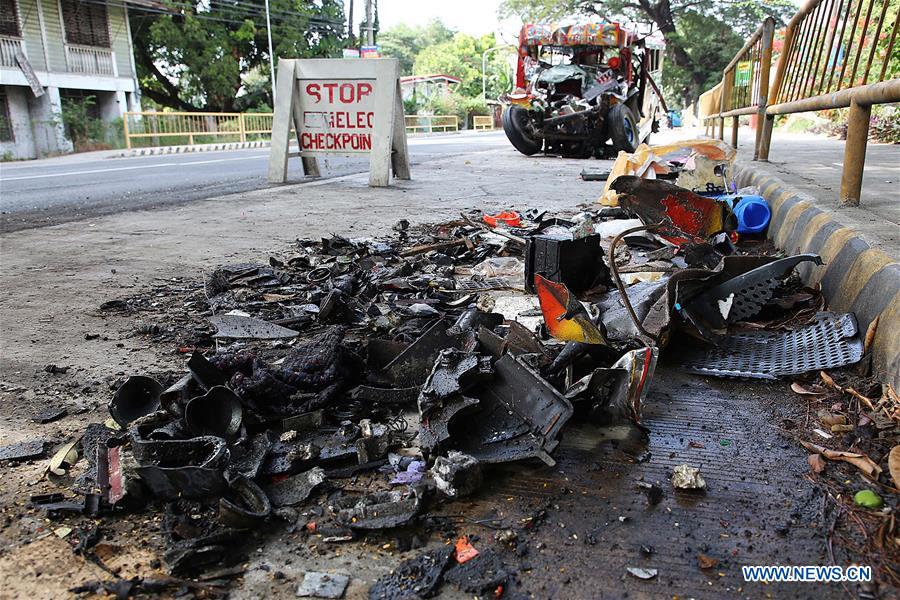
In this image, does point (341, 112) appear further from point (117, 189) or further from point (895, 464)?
point (895, 464)

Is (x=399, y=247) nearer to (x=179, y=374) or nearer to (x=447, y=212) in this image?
(x=447, y=212)

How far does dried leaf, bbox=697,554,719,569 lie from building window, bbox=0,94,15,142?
88.4 ft

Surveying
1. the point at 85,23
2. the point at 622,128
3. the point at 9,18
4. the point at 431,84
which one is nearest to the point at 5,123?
the point at 9,18

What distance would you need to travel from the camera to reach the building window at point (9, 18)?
2330 centimetres

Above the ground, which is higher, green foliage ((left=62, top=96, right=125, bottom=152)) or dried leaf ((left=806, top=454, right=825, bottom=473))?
green foliage ((left=62, top=96, right=125, bottom=152))

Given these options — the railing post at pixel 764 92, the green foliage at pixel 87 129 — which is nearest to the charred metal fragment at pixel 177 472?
the railing post at pixel 764 92

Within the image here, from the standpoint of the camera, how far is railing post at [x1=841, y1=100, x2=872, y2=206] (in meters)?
3.21

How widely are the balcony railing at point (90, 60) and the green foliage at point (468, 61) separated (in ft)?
129

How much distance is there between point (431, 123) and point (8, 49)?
85.0 ft

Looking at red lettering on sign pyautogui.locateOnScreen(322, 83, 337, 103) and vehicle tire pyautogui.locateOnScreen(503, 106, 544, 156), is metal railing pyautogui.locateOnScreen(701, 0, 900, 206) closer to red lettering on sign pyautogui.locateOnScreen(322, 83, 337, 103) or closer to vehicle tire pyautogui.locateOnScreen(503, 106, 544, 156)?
red lettering on sign pyautogui.locateOnScreen(322, 83, 337, 103)

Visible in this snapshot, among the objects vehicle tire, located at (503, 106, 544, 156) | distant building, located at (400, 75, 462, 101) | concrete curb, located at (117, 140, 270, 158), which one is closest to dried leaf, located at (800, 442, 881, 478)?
vehicle tire, located at (503, 106, 544, 156)

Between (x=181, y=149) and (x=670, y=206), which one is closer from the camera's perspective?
(x=670, y=206)

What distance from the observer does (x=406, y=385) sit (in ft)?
6.81

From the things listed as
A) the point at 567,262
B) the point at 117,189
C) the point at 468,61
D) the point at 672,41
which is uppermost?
the point at 468,61
